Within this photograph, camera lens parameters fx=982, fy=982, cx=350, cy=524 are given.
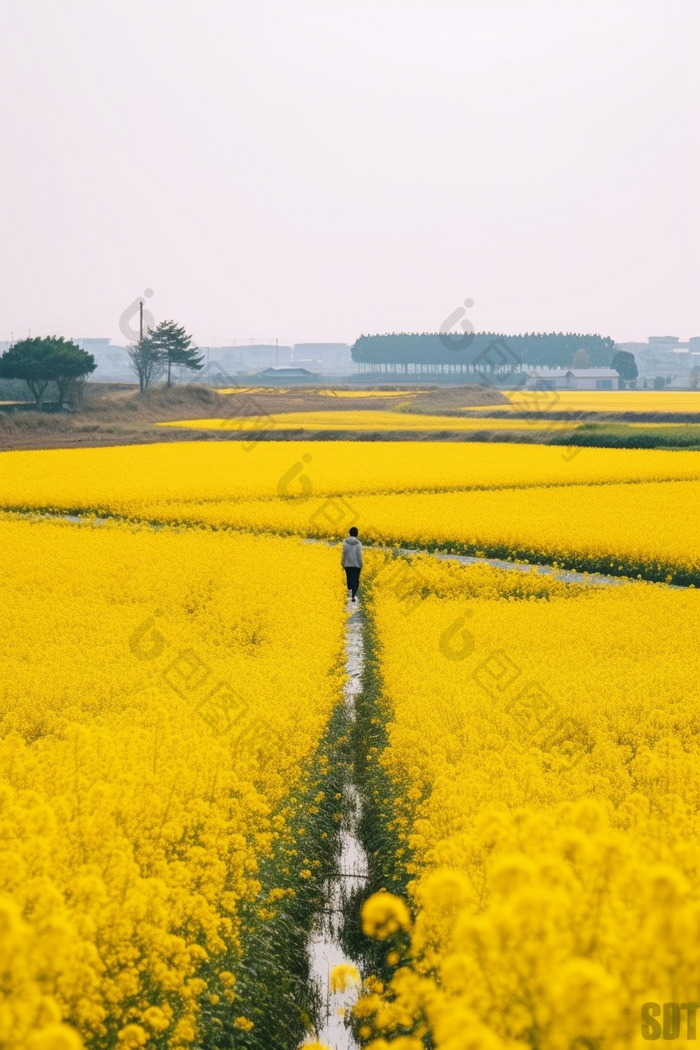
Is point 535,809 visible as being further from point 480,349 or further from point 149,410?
point 480,349

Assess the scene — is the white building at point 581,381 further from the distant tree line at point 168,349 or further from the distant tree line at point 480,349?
the distant tree line at point 168,349

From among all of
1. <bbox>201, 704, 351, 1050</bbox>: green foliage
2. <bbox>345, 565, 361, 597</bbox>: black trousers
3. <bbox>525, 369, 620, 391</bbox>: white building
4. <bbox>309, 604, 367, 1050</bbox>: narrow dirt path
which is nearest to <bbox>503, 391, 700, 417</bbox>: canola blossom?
<bbox>525, 369, 620, 391</bbox>: white building

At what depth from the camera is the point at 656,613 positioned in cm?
1477

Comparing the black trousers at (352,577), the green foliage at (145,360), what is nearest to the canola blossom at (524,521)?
the black trousers at (352,577)

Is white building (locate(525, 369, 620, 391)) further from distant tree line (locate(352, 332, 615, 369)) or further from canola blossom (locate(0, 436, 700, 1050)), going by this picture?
canola blossom (locate(0, 436, 700, 1050))

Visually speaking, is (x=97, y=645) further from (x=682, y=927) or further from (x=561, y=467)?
(x=561, y=467)

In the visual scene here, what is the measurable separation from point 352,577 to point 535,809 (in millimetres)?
9867

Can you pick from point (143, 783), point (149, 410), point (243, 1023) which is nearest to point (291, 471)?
point (143, 783)

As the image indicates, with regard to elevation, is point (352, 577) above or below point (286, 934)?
above

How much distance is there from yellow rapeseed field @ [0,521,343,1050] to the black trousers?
47cm

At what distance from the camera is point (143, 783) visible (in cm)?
747

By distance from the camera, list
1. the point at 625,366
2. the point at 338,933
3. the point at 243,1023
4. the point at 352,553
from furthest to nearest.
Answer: the point at 625,366, the point at 352,553, the point at 338,933, the point at 243,1023

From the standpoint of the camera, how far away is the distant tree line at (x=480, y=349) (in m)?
174

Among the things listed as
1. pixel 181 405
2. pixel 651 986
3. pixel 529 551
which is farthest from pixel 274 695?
pixel 181 405
